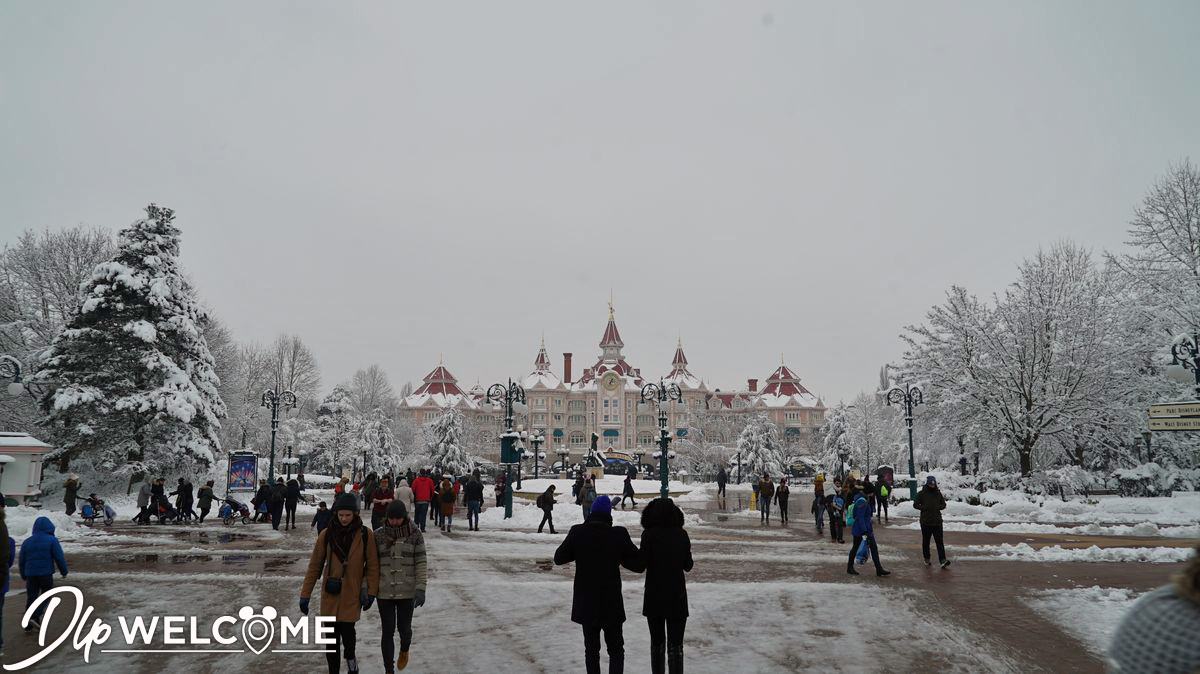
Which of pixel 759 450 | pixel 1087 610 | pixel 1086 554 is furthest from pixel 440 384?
pixel 1087 610

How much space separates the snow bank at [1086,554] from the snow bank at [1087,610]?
159 inches

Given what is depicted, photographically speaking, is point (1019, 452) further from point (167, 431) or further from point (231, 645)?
point (167, 431)

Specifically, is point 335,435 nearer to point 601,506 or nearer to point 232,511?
point 232,511

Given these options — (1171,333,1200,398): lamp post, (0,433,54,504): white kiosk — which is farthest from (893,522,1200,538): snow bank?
(0,433,54,504): white kiosk

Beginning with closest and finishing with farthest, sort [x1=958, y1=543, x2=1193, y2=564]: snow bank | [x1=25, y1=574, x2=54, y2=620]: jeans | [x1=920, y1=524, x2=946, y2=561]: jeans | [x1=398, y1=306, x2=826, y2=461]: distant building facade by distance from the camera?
[x1=25, y1=574, x2=54, y2=620]: jeans < [x1=920, y1=524, x2=946, y2=561]: jeans < [x1=958, y1=543, x2=1193, y2=564]: snow bank < [x1=398, y1=306, x2=826, y2=461]: distant building facade

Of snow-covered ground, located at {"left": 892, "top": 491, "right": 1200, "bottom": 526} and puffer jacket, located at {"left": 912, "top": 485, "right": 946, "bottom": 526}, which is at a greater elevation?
puffer jacket, located at {"left": 912, "top": 485, "right": 946, "bottom": 526}

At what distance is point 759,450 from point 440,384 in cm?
7435

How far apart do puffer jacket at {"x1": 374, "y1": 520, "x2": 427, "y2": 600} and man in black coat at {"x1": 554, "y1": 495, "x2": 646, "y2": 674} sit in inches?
63.7

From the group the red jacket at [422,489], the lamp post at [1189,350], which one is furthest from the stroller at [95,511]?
the lamp post at [1189,350]

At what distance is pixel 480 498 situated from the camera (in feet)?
74.4

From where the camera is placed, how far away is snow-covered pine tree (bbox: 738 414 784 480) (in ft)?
206

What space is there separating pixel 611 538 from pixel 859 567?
A: 33.1 feet

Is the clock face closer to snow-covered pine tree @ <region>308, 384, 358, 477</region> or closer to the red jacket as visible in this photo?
snow-covered pine tree @ <region>308, 384, 358, 477</region>

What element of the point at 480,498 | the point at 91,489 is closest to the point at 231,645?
the point at 480,498
